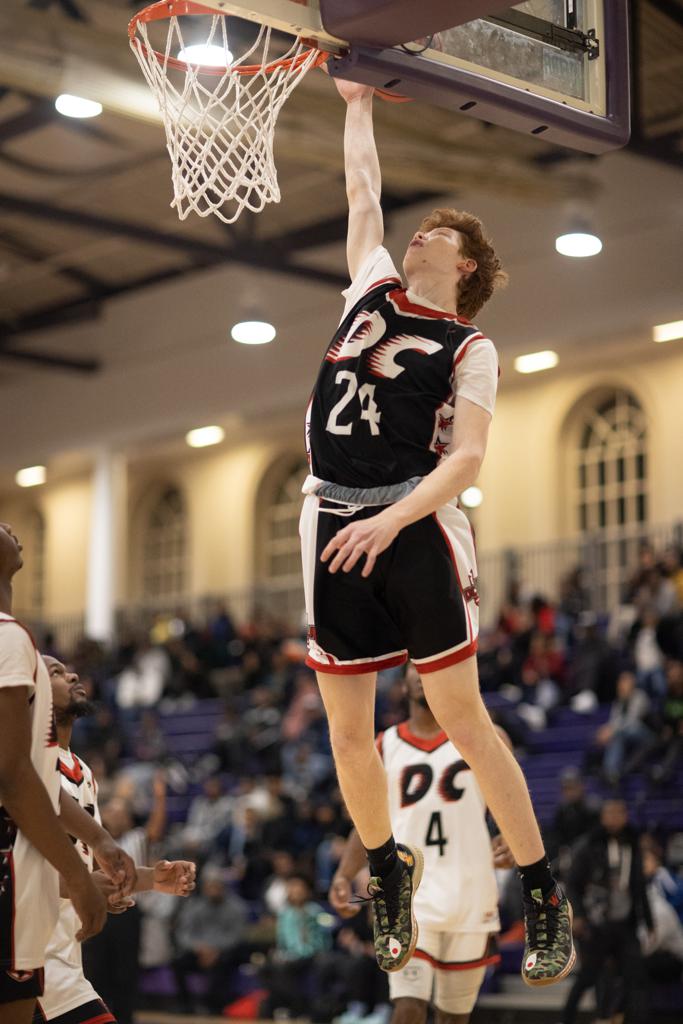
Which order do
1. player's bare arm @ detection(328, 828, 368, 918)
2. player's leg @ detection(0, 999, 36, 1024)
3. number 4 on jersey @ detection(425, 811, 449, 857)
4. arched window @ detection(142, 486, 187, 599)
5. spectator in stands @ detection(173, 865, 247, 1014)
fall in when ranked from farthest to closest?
arched window @ detection(142, 486, 187, 599)
spectator in stands @ detection(173, 865, 247, 1014)
number 4 on jersey @ detection(425, 811, 449, 857)
player's bare arm @ detection(328, 828, 368, 918)
player's leg @ detection(0, 999, 36, 1024)

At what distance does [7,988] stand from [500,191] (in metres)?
14.8

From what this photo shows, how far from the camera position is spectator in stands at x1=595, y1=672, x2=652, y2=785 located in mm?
15070

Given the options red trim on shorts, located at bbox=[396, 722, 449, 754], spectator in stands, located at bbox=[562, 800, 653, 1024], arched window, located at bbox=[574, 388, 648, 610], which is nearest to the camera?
red trim on shorts, located at bbox=[396, 722, 449, 754]

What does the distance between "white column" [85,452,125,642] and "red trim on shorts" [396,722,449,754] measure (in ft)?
61.7

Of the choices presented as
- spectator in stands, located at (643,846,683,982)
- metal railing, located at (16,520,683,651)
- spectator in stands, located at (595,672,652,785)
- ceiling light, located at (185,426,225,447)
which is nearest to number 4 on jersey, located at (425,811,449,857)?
spectator in stands, located at (643,846,683,982)

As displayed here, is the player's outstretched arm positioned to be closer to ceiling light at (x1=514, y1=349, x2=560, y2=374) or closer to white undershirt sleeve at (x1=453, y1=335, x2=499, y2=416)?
white undershirt sleeve at (x1=453, y1=335, x2=499, y2=416)

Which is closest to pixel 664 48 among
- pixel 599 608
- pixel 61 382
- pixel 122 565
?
pixel 599 608

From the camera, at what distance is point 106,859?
16.7ft

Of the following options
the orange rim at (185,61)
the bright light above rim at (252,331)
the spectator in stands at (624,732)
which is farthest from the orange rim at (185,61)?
the bright light above rim at (252,331)

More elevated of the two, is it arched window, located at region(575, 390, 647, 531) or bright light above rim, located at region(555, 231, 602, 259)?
bright light above rim, located at region(555, 231, 602, 259)

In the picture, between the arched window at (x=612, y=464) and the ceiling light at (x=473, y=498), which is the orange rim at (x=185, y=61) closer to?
the arched window at (x=612, y=464)

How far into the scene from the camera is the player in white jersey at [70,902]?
5426mm

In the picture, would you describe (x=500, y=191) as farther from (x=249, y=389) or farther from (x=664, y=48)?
(x=249, y=389)

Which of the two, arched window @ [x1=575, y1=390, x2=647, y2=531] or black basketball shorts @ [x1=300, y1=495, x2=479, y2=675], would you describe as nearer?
black basketball shorts @ [x1=300, y1=495, x2=479, y2=675]
